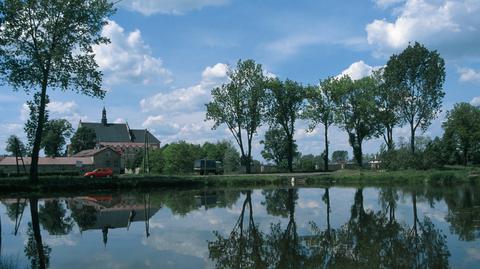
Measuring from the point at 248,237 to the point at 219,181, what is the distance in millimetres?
37251

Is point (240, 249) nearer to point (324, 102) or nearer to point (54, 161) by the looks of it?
point (324, 102)

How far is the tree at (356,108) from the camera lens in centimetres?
7238

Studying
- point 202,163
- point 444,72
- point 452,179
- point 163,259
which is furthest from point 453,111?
point 163,259

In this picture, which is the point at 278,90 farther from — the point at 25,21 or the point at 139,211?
the point at 139,211

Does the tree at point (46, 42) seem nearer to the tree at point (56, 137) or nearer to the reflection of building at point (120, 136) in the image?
the tree at point (56, 137)

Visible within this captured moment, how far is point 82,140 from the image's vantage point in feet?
419

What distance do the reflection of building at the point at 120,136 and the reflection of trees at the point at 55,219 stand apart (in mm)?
130689

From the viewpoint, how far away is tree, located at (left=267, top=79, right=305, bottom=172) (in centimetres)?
7494

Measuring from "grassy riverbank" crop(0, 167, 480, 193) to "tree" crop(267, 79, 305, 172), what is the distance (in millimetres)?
19637

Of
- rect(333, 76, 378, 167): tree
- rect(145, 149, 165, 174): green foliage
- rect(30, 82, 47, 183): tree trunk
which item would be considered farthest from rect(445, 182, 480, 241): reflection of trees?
rect(145, 149, 165, 174): green foliage

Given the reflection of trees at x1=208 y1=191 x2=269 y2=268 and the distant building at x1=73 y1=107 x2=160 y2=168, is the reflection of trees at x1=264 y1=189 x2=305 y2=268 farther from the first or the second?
the distant building at x1=73 y1=107 x2=160 y2=168

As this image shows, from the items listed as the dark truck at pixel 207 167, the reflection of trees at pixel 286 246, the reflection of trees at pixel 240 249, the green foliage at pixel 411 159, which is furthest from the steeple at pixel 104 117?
the reflection of trees at pixel 240 249

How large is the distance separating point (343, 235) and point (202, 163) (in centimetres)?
5663

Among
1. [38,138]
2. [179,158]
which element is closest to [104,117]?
[179,158]
